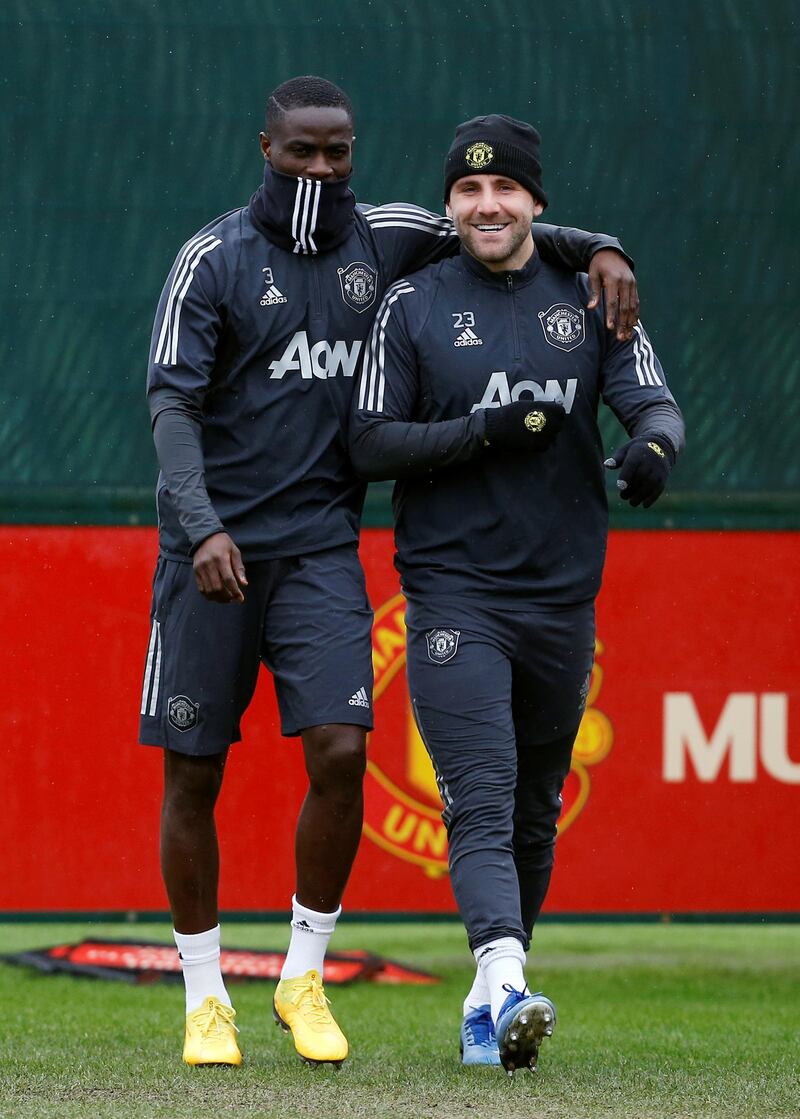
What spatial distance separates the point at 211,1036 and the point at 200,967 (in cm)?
15

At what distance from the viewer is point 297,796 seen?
5105 millimetres

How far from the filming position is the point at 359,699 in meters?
3.62

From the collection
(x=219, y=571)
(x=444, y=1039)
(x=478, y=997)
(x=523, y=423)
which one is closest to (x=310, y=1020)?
(x=478, y=997)

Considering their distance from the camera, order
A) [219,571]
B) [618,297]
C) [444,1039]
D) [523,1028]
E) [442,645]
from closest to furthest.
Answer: [523,1028]
[219,571]
[442,645]
[618,297]
[444,1039]

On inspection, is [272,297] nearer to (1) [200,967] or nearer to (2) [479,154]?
(2) [479,154]

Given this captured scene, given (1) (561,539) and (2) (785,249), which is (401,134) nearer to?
(2) (785,249)

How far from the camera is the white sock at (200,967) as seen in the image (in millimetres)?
3688

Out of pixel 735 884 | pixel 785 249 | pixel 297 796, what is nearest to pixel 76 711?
pixel 297 796

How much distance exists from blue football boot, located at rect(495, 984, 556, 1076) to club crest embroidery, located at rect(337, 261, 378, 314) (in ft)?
4.71

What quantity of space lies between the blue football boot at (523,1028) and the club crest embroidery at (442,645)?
71 centimetres

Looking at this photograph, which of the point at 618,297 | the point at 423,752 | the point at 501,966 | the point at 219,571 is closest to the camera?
the point at 501,966

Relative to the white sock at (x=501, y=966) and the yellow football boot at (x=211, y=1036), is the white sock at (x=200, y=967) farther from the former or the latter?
the white sock at (x=501, y=966)

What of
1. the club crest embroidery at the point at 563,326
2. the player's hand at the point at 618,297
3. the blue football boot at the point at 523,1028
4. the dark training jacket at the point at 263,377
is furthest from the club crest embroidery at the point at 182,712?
the player's hand at the point at 618,297

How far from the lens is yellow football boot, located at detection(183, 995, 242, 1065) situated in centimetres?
359
